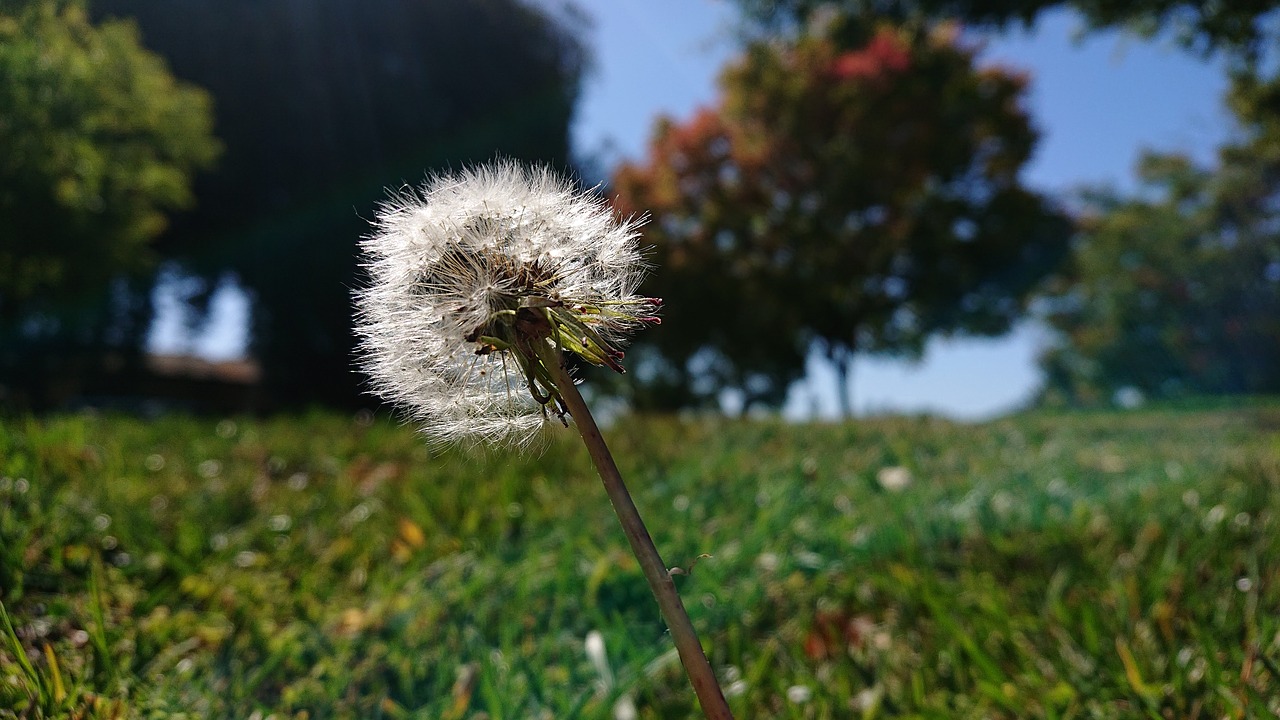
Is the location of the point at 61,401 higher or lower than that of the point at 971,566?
higher

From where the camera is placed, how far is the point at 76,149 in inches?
145

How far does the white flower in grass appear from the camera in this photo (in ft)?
3.23

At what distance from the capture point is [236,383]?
891 inches

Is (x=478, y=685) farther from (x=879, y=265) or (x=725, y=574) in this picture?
(x=879, y=265)

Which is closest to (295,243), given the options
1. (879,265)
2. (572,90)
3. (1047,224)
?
(572,90)

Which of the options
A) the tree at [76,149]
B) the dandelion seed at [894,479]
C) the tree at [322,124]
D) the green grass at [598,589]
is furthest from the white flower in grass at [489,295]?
the tree at [322,124]

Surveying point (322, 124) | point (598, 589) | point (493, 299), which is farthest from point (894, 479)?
point (322, 124)

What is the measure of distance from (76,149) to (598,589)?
3174 mm

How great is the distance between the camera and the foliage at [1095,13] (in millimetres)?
5844

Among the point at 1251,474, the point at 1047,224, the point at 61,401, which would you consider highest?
the point at 61,401

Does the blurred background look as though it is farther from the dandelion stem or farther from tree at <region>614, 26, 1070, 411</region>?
the dandelion stem

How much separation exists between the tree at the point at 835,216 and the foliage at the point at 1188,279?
344 centimetres

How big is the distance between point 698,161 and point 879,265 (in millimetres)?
4390

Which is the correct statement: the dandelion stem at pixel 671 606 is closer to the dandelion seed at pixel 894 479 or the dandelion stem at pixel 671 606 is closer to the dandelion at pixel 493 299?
the dandelion at pixel 493 299
